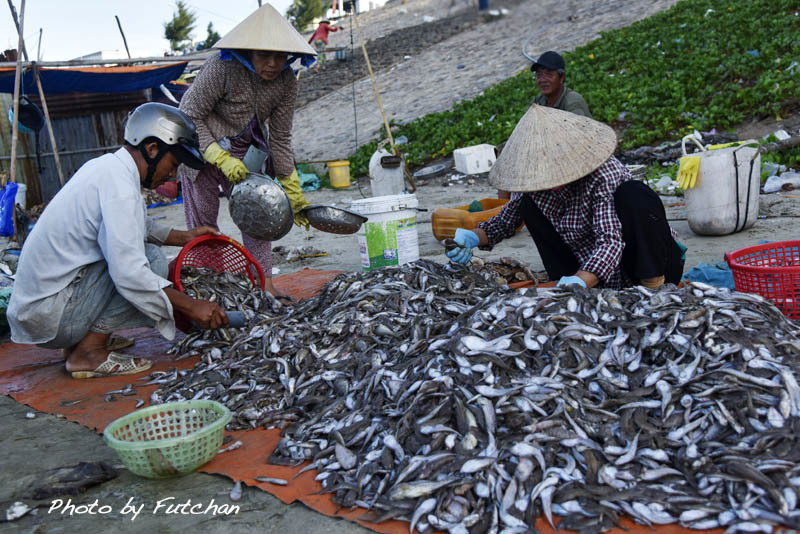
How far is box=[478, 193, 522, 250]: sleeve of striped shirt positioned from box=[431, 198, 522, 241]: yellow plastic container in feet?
4.70

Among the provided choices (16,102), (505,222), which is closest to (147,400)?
(505,222)

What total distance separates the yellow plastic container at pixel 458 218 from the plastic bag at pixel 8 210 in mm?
4747

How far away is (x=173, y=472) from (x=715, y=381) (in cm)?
191

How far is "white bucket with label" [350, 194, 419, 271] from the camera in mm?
4348

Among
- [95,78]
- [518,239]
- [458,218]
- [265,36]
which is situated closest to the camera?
[265,36]

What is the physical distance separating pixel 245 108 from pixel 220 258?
3.31 feet

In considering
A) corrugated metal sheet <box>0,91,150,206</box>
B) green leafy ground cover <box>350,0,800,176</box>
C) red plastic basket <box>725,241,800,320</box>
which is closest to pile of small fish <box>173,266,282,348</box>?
red plastic basket <box>725,241,800,320</box>

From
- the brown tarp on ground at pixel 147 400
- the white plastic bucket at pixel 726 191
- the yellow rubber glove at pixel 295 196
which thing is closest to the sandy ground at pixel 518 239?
the white plastic bucket at pixel 726 191

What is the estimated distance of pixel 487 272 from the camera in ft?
12.6

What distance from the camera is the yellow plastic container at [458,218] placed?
5387 mm

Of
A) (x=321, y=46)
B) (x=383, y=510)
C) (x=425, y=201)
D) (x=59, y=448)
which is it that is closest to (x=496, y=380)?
(x=383, y=510)

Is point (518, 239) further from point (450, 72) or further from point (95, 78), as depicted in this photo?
point (450, 72)

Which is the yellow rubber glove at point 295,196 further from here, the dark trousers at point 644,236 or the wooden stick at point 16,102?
the wooden stick at point 16,102

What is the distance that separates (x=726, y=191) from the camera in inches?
196
